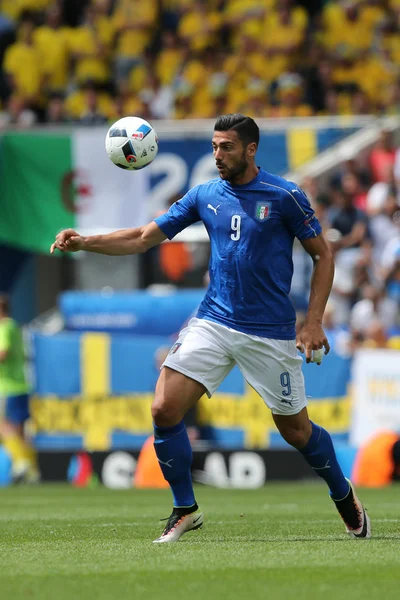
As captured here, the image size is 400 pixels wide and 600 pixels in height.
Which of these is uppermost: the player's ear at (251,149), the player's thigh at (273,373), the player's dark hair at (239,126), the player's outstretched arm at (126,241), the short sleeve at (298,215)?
the player's dark hair at (239,126)

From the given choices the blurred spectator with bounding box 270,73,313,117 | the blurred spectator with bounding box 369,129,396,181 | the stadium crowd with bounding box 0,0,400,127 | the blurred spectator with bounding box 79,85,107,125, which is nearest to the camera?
the blurred spectator with bounding box 369,129,396,181

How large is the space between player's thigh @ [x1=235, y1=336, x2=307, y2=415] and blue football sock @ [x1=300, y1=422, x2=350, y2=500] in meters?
0.25

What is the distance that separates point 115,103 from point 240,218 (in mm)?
13938

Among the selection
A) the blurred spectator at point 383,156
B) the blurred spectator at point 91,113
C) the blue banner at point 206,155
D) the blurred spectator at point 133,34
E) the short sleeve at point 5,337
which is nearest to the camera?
the short sleeve at point 5,337

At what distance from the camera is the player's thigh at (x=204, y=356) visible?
23.4 feet

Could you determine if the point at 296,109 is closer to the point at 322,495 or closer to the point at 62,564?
the point at 322,495

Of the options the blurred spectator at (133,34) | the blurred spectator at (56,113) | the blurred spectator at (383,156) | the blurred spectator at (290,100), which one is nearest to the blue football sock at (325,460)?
the blurred spectator at (383,156)

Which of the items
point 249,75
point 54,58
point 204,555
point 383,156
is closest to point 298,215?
point 204,555

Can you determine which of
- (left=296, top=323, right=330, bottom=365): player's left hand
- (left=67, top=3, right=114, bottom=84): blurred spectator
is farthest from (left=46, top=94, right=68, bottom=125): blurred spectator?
(left=296, top=323, right=330, bottom=365): player's left hand

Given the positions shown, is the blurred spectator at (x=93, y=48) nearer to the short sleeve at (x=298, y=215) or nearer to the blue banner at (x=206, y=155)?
the blue banner at (x=206, y=155)

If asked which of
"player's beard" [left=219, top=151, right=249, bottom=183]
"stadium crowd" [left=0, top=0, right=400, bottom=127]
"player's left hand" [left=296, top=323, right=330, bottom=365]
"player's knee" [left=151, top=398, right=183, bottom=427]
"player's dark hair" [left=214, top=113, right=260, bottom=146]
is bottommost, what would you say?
"player's knee" [left=151, top=398, right=183, bottom=427]

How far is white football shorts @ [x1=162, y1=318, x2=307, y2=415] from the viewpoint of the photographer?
281 inches

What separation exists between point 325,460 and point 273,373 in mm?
648

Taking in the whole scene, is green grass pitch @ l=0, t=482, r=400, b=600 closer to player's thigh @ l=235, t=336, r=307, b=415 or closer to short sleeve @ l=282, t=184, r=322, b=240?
player's thigh @ l=235, t=336, r=307, b=415
